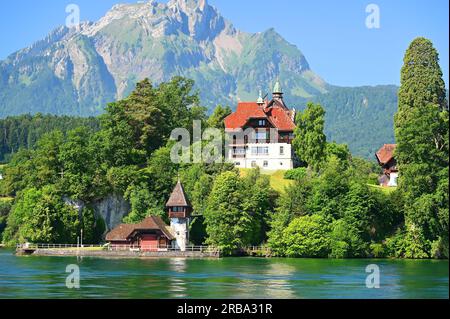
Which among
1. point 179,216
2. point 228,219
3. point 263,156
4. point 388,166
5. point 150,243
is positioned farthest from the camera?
point 263,156

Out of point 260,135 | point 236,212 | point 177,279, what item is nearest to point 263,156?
point 260,135

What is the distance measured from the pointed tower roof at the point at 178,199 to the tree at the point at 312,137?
1744 centimetres

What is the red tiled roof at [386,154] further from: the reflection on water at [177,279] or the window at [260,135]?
the reflection on water at [177,279]

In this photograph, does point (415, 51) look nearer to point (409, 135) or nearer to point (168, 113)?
point (409, 135)

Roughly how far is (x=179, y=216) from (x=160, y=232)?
8.32 ft

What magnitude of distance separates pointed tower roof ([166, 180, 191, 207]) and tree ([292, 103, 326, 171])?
17.4 metres

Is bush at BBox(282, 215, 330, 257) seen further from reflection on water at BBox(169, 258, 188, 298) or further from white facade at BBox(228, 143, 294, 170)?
white facade at BBox(228, 143, 294, 170)

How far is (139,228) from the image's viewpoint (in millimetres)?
93438

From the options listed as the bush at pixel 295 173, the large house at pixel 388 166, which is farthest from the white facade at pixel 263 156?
the large house at pixel 388 166

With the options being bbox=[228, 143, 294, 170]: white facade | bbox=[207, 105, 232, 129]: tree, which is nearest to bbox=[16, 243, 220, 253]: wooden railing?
bbox=[228, 143, 294, 170]: white facade

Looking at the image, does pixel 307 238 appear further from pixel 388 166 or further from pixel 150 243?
pixel 388 166

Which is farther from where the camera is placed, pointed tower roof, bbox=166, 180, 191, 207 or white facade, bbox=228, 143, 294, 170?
white facade, bbox=228, 143, 294, 170

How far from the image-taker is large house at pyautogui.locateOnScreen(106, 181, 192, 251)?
93312 millimetres

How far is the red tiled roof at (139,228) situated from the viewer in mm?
93312
